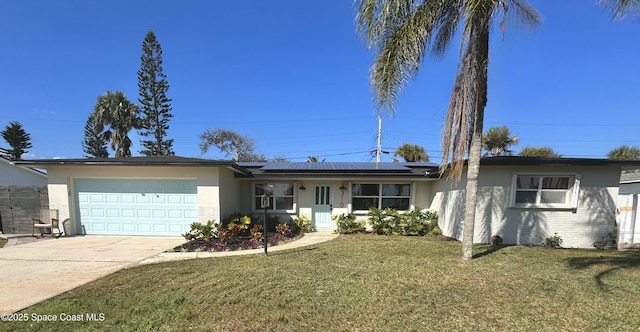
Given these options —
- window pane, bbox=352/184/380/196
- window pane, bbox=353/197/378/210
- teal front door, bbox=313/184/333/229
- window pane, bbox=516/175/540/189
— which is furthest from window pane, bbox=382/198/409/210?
window pane, bbox=516/175/540/189

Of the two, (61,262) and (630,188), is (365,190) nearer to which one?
(61,262)

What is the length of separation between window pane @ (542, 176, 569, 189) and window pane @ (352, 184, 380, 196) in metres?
5.78

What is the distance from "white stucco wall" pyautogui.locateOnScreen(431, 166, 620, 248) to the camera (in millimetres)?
8820

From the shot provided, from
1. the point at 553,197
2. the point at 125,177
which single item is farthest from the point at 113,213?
the point at 553,197

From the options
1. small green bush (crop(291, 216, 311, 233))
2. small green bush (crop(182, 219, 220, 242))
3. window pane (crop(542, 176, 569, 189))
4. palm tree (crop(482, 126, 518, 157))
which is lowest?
small green bush (crop(291, 216, 311, 233))

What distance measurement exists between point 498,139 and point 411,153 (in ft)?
21.5

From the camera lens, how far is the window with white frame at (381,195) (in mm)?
12117

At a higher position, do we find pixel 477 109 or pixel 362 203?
pixel 477 109

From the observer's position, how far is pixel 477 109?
6277 millimetres

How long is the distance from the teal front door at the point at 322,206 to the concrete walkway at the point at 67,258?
1520 mm

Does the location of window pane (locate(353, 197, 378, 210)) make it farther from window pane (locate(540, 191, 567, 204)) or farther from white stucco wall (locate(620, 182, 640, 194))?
white stucco wall (locate(620, 182, 640, 194))

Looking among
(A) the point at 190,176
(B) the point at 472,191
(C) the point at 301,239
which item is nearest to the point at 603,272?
(B) the point at 472,191

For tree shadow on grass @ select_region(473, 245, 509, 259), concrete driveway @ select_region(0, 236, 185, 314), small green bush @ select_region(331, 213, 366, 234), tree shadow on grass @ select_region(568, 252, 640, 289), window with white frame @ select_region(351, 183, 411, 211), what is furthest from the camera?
window with white frame @ select_region(351, 183, 411, 211)

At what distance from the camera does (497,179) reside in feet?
29.2
